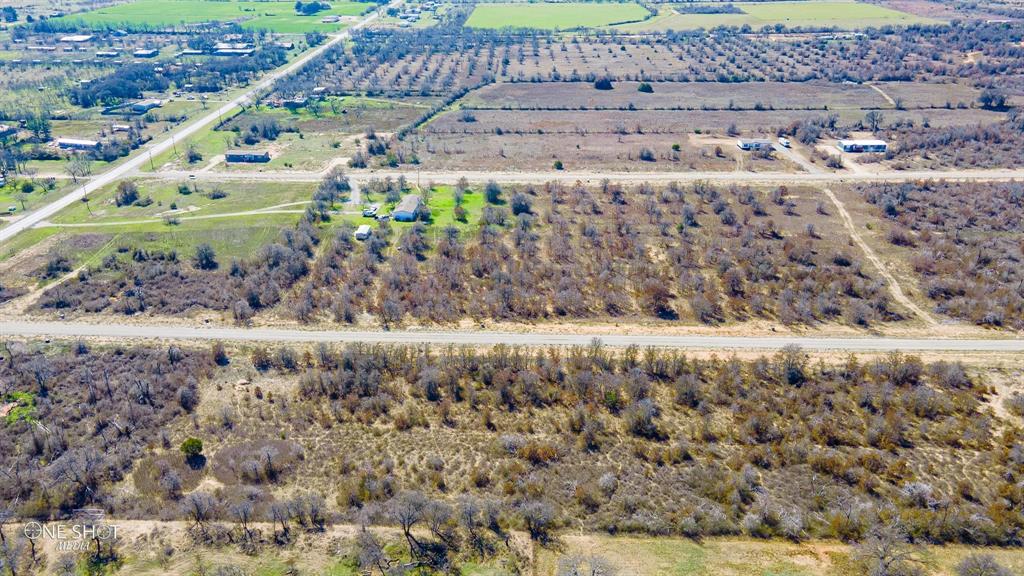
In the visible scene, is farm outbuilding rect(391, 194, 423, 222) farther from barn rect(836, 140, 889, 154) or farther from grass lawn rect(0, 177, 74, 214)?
barn rect(836, 140, 889, 154)

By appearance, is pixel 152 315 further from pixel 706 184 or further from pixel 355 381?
pixel 706 184

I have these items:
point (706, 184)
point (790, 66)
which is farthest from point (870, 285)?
point (790, 66)

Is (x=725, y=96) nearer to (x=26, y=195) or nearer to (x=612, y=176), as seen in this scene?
(x=612, y=176)

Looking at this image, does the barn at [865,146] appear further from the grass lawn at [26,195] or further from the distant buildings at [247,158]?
the grass lawn at [26,195]

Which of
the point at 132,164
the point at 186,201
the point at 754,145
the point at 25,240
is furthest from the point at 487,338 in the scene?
the point at 132,164

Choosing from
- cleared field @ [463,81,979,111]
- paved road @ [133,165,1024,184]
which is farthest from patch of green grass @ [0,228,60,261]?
cleared field @ [463,81,979,111]

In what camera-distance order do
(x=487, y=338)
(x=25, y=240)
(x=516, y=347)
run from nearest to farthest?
(x=516, y=347) < (x=487, y=338) < (x=25, y=240)
